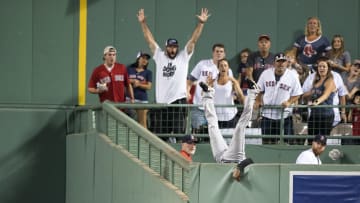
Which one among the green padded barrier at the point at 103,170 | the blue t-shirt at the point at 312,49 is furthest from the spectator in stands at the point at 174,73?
the blue t-shirt at the point at 312,49

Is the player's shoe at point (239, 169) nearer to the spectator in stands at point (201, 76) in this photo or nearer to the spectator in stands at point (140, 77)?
the spectator in stands at point (201, 76)

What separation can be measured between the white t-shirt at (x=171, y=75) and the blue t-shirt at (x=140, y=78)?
711 mm

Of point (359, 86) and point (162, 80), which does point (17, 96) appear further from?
point (359, 86)

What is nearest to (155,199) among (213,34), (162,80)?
(162,80)

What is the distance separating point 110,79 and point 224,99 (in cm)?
215

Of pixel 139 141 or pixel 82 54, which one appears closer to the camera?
pixel 139 141

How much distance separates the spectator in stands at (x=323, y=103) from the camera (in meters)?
15.9

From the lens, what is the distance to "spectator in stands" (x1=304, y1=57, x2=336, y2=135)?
1594cm

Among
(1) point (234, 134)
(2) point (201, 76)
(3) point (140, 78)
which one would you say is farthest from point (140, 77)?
(1) point (234, 134)

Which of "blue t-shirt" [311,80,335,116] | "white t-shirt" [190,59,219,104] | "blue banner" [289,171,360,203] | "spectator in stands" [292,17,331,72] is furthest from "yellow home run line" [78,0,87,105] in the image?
"blue banner" [289,171,360,203]

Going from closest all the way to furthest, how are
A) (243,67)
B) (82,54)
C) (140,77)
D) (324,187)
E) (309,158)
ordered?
1. (324,187)
2. (309,158)
3. (140,77)
4. (243,67)
5. (82,54)

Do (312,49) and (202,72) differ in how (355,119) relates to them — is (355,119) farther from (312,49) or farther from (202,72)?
(202,72)

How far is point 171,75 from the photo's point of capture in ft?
52.2

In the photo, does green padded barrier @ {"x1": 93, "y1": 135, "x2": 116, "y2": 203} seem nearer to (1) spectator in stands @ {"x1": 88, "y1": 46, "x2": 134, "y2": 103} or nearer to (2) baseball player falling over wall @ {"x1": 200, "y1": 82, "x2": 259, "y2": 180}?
(1) spectator in stands @ {"x1": 88, "y1": 46, "x2": 134, "y2": 103}
